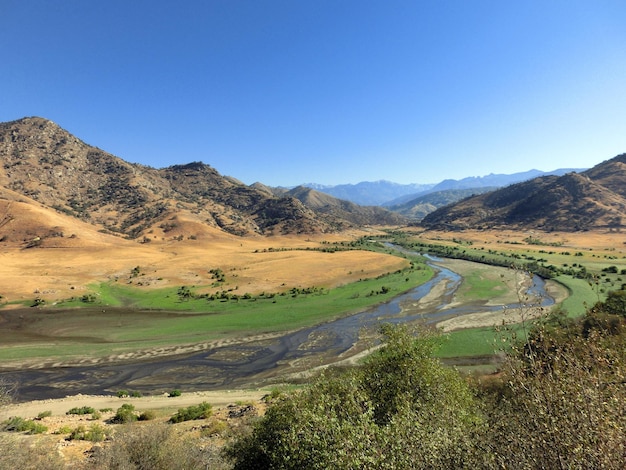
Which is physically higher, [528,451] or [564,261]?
[528,451]

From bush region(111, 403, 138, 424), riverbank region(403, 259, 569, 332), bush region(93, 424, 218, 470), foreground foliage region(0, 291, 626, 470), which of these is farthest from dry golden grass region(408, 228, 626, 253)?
bush region(93, 424, 218, 470)

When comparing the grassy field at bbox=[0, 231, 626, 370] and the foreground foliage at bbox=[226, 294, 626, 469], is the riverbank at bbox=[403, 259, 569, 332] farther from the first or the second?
the foreground foliage at bbox=[226, 294, 626, 469]

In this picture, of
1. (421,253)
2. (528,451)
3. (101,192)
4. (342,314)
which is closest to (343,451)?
(528,451)

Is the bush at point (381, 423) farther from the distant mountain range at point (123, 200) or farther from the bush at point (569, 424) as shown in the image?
the distant mountain range at point (123, 200)

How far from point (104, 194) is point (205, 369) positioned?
15283cm

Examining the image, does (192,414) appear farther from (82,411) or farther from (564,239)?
(564,239)

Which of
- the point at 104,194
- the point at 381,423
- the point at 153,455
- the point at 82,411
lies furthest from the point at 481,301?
the point at 104,194

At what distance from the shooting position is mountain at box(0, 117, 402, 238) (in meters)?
138

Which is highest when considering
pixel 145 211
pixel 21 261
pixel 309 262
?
pixel 145 211

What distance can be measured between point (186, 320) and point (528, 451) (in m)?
56.0

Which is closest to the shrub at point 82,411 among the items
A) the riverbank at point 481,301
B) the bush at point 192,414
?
the bush at point 192,414

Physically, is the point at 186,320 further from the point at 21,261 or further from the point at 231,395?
the point at 21,261

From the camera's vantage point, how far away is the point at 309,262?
100500 millimetres

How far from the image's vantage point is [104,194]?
160 meters
